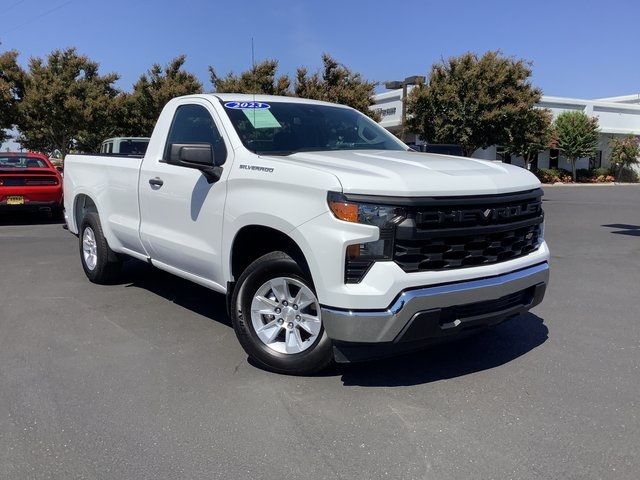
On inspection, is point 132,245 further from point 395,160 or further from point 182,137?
point 395,160

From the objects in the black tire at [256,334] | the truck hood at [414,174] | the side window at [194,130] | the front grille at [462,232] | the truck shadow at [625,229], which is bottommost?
the truck shadow at [625,229]

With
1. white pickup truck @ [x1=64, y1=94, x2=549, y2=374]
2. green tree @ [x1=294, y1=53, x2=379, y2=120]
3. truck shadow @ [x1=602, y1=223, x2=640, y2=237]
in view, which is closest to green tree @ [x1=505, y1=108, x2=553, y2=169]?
green tree @ [x1=294, y1=53, x2=379, y2=120]

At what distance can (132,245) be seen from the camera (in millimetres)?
5984

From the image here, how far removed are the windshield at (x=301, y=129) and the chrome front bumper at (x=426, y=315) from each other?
61.9 inches

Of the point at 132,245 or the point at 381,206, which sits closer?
the point at 381,206

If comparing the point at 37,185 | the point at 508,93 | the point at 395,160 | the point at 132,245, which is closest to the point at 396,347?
the point at 395,160

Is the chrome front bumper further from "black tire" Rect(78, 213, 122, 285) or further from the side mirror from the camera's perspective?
"black tire" Rect(78, 213, 122, 285)

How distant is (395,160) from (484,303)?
1.17m

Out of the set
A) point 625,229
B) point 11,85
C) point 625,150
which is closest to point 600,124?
point 625,150

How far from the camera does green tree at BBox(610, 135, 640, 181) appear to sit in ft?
149

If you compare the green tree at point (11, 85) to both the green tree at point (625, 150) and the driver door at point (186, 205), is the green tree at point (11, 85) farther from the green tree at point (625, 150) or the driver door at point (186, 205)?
the green tree at point (625, 150)

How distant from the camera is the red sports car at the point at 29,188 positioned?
41.5 feet

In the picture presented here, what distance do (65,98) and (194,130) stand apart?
81.2 feet

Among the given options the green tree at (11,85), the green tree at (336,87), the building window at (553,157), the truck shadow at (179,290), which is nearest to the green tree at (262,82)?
the green tree at (336,87)
